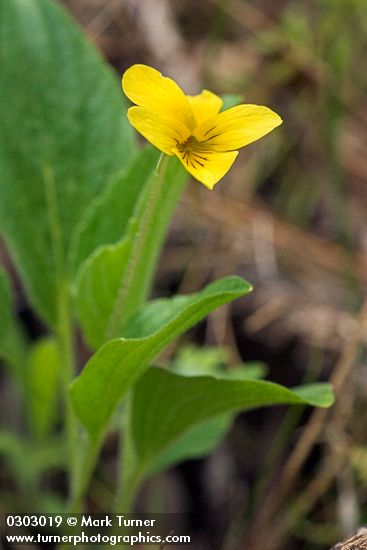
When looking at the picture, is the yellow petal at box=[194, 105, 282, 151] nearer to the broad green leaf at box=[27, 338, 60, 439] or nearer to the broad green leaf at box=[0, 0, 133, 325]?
the broad green leaf at box=[0, 0, 133, 325]

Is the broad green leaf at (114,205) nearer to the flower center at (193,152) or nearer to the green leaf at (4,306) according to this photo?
the green leaf at (4,306)

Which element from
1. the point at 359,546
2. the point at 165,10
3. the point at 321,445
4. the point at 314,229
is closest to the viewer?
the point at 359,546

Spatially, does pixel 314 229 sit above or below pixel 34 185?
below

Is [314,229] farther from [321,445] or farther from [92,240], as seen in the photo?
[92,240]

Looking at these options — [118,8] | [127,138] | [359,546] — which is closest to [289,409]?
[127,138]

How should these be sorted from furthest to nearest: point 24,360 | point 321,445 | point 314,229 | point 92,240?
point 314,229 → point 321,445 → point 24,360 → point 92,240

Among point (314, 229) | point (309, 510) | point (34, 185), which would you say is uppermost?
point (34, 185)

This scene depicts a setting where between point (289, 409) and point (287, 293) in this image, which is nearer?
point (289, 409)
